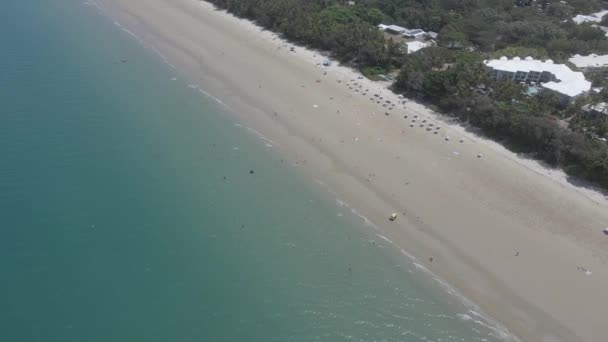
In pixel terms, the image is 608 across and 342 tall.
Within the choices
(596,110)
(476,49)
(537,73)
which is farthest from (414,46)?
(596,110)

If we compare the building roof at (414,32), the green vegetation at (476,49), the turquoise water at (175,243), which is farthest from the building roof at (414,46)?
the turquoise water at (175,243)

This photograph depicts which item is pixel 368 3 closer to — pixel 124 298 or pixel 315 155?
pixel 315 155

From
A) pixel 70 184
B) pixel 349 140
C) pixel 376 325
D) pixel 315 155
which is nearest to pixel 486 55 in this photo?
pixel 349 140

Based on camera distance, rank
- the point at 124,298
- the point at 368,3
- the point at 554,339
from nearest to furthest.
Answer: the point at 554,339 < the point at 124,298 < the point at 368,3

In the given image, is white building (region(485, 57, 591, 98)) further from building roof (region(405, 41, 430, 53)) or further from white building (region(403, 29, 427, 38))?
white building (region(403, 29, 427, 38))

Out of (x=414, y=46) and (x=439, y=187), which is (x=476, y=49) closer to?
(x=414, y=46)

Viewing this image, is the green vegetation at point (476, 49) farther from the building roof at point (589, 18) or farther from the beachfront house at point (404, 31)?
the beachfront house at point (404, 31)
